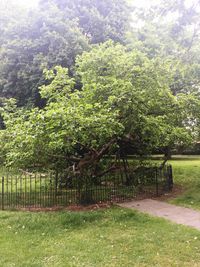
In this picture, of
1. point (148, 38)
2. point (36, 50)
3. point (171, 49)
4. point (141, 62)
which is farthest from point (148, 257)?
point (36, 50)

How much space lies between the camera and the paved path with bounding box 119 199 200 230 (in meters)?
7.47

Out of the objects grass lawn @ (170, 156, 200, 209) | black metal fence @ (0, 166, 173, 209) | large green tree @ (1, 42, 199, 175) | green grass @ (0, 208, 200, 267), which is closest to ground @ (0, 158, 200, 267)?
green grass @ (0, 208, 200, 267)

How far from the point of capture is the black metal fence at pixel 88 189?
916 centimetres

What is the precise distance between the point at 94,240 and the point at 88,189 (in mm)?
3046

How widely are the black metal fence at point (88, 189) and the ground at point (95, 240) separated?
2.89 ft

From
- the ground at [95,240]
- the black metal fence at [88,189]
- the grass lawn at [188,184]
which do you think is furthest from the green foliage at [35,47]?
the ground at [95,240]

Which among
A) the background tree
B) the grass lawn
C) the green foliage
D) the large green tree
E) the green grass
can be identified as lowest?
the green grass

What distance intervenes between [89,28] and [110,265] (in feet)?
56.0

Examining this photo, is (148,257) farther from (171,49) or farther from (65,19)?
(65,19)

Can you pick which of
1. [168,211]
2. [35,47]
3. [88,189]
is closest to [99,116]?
[88,189]

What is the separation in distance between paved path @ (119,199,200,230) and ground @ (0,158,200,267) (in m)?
0.46

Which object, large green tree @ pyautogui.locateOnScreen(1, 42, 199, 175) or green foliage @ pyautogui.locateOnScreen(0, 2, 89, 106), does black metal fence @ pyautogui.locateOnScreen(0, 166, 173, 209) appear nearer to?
large green tree @ pyautogui.locateOnScreen(1, 42, 199, 175)

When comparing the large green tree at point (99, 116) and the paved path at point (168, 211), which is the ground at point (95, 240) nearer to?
the paved path at point (168, 211)

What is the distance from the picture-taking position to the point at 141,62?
10633 millimetres
